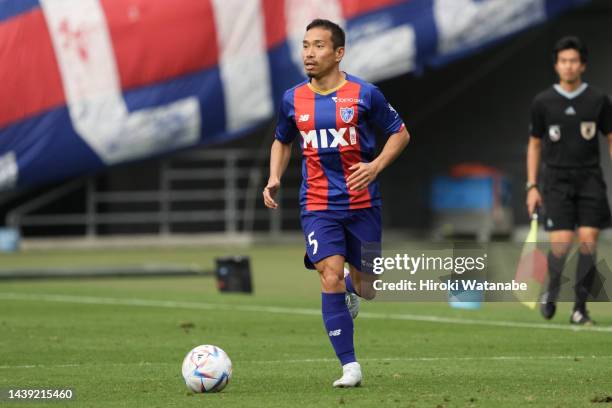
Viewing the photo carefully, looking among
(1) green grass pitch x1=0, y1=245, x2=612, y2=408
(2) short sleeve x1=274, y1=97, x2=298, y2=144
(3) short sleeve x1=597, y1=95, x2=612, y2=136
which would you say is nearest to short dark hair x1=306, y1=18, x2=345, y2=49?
(2) short sleeve x1=274, y1=97, x2=298, y2=144

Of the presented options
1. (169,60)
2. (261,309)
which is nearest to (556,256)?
(261,309)

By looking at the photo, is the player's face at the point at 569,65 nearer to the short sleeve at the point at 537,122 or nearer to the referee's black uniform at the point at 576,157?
the referee's black uniform at the point at 576,157

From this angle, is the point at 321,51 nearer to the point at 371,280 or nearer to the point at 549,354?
the point at 371,280

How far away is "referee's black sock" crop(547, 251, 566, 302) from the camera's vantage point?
489 inches

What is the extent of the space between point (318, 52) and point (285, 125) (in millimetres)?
566

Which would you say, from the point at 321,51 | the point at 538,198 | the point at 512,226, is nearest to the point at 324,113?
the point at 321,51

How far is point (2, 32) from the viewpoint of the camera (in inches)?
993

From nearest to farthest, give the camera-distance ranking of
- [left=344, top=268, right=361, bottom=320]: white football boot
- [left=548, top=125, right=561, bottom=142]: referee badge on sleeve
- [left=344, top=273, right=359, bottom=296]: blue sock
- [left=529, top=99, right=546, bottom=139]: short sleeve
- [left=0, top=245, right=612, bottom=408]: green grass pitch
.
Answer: [left=0, top=245, right=612, bottom=408]: green grass pitch → [left=344, top=268, right=361, bottom=320]: white football boot → [left=344, top=273, right=359, bottom=296]: blue sock → [left=548, top=125, right=561, bottom=142]: referee badge on sleeve → [left=529, top=99, right=546, bottom=139]: short sleeve

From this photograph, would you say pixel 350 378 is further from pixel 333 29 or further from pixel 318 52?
pixel 333 29

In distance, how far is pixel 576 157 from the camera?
12.5 metres

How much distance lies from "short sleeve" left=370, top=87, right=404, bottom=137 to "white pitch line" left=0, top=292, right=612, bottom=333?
13.0ft

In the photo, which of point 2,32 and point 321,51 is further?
point 2,32

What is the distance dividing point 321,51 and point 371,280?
1.42 m

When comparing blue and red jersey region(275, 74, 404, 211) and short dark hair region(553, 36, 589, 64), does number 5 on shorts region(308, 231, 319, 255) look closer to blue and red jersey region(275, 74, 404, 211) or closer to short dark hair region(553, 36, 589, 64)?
blue and red jersey region(275, 74, 404, 211)
